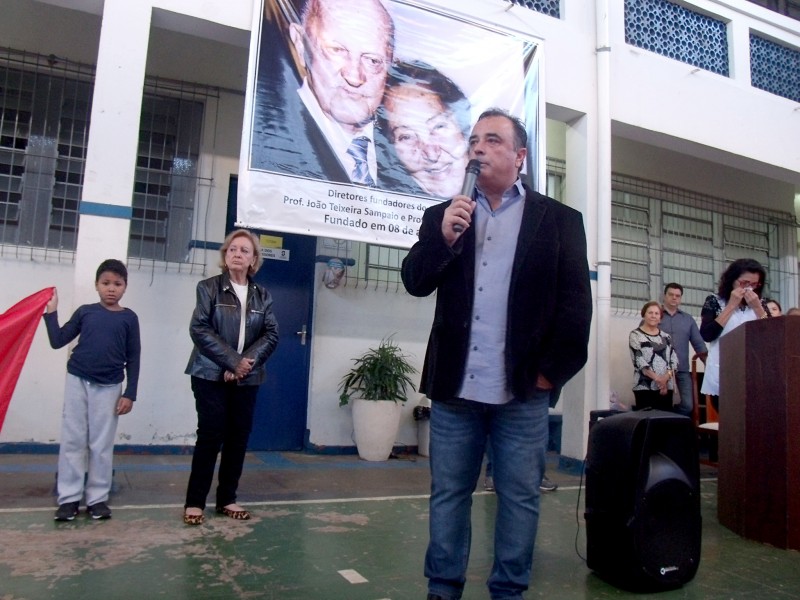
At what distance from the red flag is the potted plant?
303cm

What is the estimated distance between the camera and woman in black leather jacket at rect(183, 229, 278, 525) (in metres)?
3.82

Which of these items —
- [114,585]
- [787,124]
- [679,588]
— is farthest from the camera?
[787,124]

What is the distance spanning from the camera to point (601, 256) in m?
6.30

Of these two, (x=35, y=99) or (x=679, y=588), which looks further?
(x=35, y=99)

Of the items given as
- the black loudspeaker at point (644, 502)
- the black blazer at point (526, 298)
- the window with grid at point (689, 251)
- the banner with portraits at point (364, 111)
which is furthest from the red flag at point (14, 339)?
the window with grid at point (689, 251)

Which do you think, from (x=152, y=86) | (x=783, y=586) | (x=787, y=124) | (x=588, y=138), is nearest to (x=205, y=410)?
(x=783, y=586)

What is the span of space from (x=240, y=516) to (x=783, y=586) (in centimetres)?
286

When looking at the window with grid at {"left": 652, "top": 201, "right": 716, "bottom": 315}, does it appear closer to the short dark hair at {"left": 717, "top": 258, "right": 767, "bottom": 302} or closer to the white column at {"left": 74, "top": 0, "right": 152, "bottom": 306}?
the short dark hair at {"left": 717, "top": 258, "right": 767, "bottom": 302}

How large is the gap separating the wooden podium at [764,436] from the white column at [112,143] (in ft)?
13.4

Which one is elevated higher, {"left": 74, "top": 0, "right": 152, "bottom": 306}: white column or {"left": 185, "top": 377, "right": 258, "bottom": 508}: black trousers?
{"left": 74, "top": 0, "right": 152, "bottom": 306}: white column

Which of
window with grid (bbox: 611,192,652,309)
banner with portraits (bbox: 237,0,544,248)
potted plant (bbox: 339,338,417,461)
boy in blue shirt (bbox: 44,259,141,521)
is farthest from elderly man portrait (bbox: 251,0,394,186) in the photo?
window with grid (bbox: 611,192,652,309)

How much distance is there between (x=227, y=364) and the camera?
3.76m

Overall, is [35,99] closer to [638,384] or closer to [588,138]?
[588,138]

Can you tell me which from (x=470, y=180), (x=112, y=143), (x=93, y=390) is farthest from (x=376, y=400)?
(x=470, y=180)
